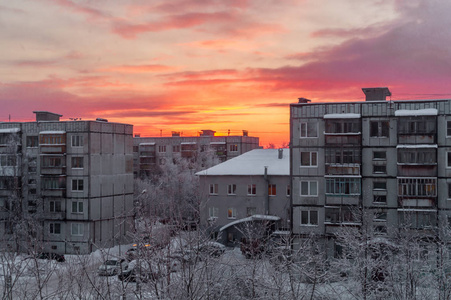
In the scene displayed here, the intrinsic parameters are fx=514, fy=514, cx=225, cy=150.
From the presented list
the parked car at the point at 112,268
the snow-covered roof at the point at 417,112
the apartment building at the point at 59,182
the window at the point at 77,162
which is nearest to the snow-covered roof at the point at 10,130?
the apartment building at the point at 59,182

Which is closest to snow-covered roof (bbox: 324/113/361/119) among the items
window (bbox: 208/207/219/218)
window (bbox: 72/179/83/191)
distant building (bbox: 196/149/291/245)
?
distant building (bbox: 196/149/291/245)

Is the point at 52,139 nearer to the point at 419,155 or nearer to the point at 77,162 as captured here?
the point at 77,162

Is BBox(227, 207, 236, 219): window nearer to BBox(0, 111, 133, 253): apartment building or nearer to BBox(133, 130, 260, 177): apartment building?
BBox(0, 111, 133, 253): apartment building

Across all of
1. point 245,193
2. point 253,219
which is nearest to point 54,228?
point 245,193

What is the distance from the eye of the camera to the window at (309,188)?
3606cm

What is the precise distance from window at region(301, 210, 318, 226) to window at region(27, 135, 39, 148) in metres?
24.6

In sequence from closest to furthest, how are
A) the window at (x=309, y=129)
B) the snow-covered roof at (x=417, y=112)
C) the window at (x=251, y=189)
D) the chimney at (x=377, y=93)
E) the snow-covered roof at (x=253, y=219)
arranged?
the snow-covered roof at (x=417, y=112), the window at (x=309, y=129), the chimney at (x=377, y=93), the snow-covered roof at (x=253, y=219), the window at (x=251, y=189)

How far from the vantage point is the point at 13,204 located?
44969 mm

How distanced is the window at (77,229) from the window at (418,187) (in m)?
26.1

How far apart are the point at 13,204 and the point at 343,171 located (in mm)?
28585

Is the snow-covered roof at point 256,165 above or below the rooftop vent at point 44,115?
below

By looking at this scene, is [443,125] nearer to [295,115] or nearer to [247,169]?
[295,115]

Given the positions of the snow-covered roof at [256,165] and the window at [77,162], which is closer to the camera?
the window at [77,162]

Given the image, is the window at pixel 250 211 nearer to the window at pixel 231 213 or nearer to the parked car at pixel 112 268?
the window at pixel 231 213
